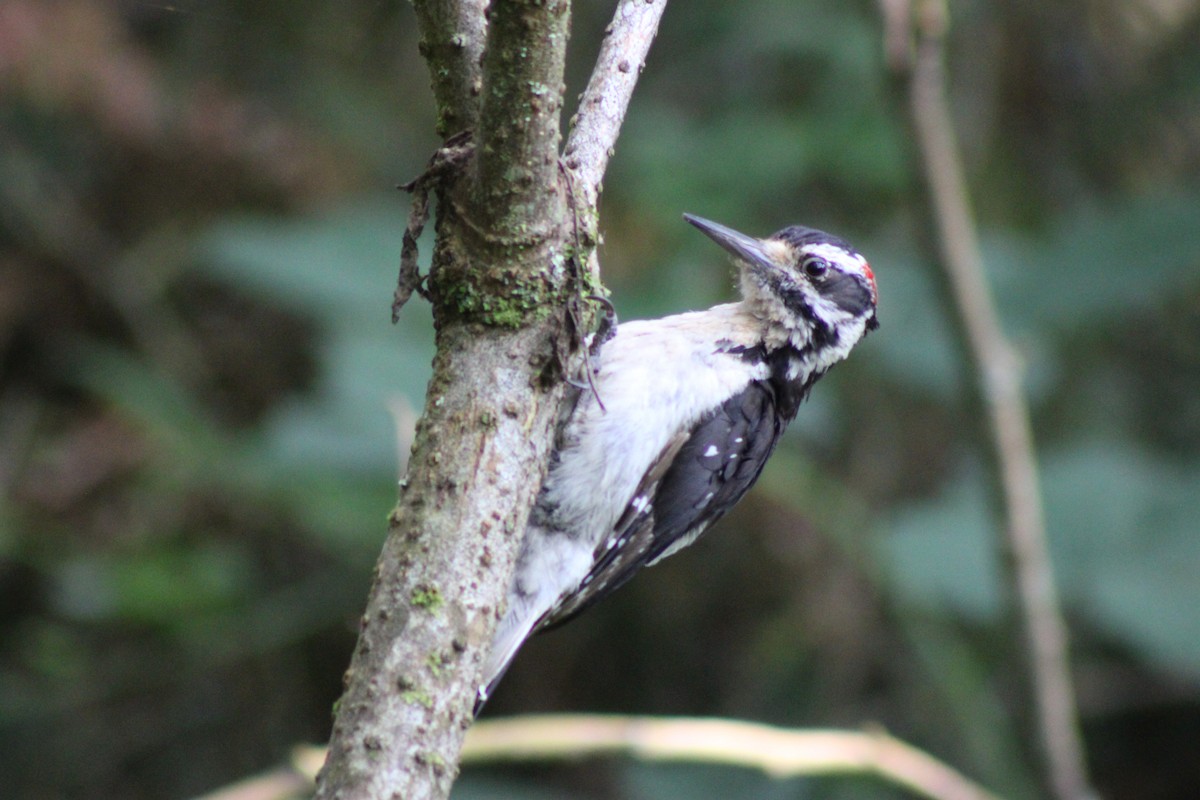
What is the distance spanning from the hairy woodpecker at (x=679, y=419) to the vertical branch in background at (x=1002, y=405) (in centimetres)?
60

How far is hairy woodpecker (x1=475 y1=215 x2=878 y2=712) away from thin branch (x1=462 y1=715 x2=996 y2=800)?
455 millimetres

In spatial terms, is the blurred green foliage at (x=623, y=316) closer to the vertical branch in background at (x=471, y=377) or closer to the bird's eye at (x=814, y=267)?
the bird's eye at (x=814, y=267)

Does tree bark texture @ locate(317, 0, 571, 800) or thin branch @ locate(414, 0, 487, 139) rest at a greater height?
thin branch @ locate(414, 0, 487, 139)

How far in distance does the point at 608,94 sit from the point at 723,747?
2106 mm

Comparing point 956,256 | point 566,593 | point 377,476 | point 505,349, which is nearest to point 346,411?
point 377,476

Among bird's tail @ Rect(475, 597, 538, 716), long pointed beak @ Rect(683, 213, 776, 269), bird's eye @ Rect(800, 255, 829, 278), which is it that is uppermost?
long pointed beak @ Rect(683, 213, 776, 269)

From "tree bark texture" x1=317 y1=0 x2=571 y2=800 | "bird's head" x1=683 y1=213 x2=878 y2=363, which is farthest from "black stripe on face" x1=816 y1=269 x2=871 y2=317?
"tree bark texture" x1=317 y1=0 x2=571 y2=800

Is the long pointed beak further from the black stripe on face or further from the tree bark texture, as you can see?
the tree bark texture

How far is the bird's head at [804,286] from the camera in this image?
3.49 meters

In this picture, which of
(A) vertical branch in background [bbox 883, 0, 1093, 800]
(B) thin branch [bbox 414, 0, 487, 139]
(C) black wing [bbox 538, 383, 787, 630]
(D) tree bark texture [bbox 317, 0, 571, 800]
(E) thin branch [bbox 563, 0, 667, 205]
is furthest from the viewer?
(A) vertical branch in background [bbox 883, 0, 1093, 800]

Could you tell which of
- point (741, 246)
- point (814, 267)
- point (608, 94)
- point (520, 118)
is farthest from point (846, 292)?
point (520, 118)

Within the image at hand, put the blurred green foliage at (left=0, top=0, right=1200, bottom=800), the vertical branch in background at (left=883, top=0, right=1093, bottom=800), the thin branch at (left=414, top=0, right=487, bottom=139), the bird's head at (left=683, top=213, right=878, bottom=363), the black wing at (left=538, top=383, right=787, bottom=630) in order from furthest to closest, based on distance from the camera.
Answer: the blurred green foliage at (left=0, top=0, right=1200, bottom=800) < the vertical branch in background at (left=883, top=0, right=1093, bottom=800) < the bird's head at (left=683, top=213, right=878, bottom=363) < the black wing at (left=538, top=383, right=787, bottom=630) < the thin branch at (left=414, top=0, right=487, bottom=139)

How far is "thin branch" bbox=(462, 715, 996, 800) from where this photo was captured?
3.57 meters

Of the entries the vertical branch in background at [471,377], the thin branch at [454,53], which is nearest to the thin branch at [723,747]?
the vertical branch in background at [471,377]
